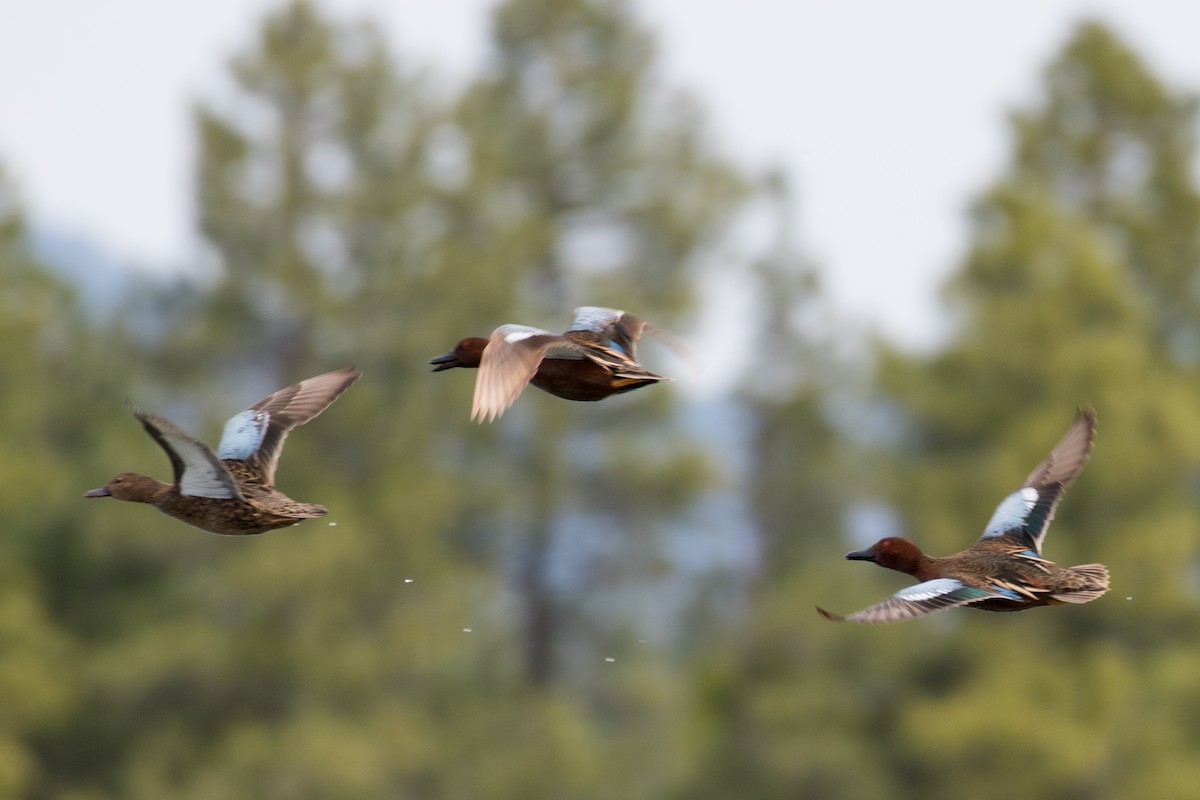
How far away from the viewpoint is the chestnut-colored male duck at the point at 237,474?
877 cm

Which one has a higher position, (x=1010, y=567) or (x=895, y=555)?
(x=895, y=555)

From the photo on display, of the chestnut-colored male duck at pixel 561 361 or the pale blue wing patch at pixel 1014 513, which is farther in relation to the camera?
the pale blue wing patch at pixel 1014 513

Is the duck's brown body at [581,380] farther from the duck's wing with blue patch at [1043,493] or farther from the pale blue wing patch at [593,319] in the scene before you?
the duck's wing with blue patch at [1043,493]

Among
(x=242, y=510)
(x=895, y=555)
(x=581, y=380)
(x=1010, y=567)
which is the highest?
(x=581, y=380)

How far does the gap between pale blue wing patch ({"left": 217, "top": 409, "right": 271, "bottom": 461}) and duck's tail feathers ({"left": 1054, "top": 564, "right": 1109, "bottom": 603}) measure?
416 centimetres

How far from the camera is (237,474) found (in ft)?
31.6

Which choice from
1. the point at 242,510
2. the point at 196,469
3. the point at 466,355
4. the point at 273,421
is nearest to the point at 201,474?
the point at 196,469

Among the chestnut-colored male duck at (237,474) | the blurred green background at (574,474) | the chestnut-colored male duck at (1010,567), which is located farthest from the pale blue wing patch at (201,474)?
the blurred green background at (574,474)

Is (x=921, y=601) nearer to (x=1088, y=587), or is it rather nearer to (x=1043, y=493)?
(x=1088, y=587)

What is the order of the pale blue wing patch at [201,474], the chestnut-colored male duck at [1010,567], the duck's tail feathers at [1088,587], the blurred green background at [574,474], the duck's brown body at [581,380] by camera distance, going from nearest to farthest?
1. the chestnut-colored male duck at [1010,567]
2. the pale blue wing patch at [201,474]
3. the duck's tail feathers at [1088,587]
4. the duck's brown body at [581,380]
5. the blurred green background at [574,474]

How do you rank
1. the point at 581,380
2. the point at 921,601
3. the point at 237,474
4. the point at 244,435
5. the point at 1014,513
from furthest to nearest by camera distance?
the point at 244,435, the point at 1014,513, the point at 237,474, the point at 581,380, the point at 921,601

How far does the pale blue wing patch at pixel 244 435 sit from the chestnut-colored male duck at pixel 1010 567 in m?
3.15

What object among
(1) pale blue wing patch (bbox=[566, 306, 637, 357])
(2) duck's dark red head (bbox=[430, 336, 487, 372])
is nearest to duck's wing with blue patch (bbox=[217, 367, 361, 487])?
(2) duck's dark red head (bbox=[430, 336, 487, 372])

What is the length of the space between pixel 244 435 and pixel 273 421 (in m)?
0.18
